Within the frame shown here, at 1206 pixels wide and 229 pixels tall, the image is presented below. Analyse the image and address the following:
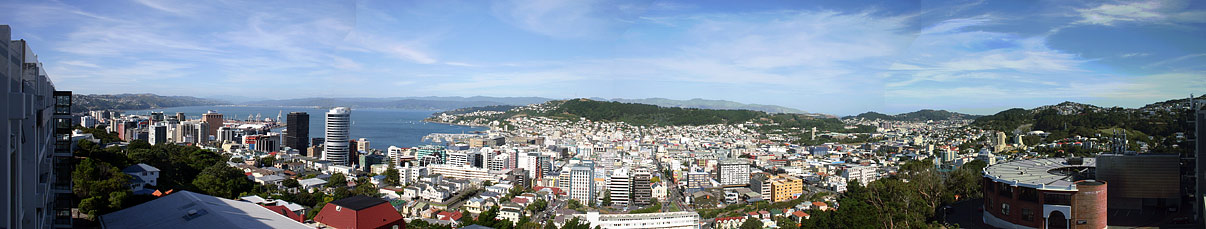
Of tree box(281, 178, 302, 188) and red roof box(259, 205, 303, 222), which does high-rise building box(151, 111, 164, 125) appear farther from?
red roof box(259, 205, 303, 222)

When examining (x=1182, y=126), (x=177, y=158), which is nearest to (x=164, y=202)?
(x=177, y=158)

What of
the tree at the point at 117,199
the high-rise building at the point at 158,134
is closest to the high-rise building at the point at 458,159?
the high-rise building at the point at 158,134

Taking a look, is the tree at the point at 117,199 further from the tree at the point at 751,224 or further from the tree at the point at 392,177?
the tree at the point at 392,177

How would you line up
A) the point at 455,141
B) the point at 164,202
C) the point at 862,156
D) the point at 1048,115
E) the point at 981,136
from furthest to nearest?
the point at 455,141 < the point at 862,156 < the point at 981,136 < the point at 1048,115 < the point at 164,202

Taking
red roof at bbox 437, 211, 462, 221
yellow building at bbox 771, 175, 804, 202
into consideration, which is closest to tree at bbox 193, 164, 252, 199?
red roof at bbox 437, 211, 462, 221

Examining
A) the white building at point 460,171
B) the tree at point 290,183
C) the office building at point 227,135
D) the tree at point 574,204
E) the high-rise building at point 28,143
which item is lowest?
the tree at point 574,204

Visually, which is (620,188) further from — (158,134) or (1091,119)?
(158,134)

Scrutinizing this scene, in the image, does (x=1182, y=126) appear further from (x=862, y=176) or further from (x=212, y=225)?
(x=862, y=176)
